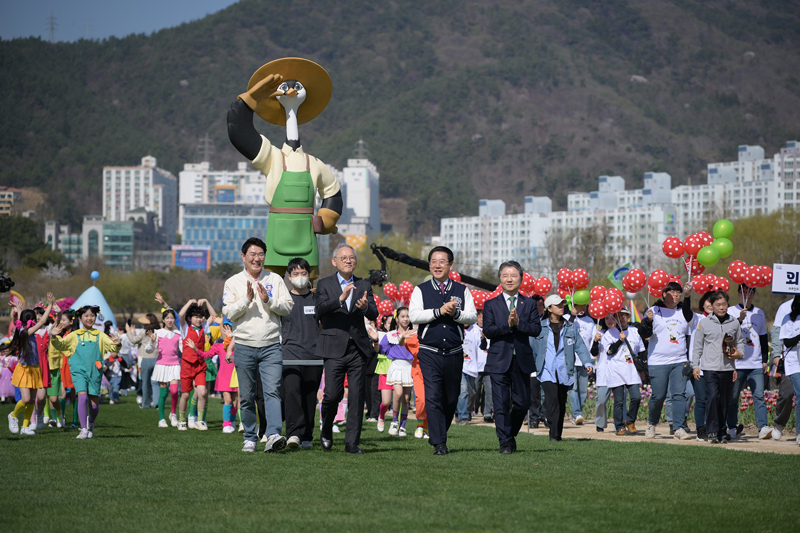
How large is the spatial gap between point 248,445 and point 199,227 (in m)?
169

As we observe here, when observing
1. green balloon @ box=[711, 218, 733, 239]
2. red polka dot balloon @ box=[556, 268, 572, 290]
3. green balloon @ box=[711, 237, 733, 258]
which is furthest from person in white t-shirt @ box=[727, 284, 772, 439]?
red polka dot balloon @ box=[556, 268, 572, 290]

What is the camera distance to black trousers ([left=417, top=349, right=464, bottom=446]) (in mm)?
9305

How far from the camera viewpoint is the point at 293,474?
311 inches

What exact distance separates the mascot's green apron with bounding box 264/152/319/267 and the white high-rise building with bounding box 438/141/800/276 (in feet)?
355

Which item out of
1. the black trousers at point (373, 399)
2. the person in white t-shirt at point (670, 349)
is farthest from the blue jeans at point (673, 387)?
the black trousers at point (373, 399)

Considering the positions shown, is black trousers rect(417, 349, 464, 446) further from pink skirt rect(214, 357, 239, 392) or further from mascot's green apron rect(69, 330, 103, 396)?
pink skirt rect(214, 357, 239, 392)

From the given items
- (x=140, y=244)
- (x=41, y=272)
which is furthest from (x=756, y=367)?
(x=140, y=244)

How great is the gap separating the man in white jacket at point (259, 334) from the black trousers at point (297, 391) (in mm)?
389

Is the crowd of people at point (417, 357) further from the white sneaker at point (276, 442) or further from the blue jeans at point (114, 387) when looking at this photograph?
the blue jeans at point (114, 387)

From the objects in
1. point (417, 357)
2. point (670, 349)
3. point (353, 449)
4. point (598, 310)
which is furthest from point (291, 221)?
point (670, 349)

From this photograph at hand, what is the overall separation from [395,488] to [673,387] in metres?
6.18

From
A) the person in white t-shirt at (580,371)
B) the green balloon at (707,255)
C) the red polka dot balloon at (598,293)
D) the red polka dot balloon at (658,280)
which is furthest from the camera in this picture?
the person in white t-shirt at (580,371)

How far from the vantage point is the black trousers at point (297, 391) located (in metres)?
9.80

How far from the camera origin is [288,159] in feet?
38.4
